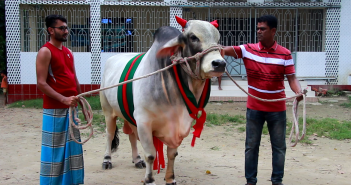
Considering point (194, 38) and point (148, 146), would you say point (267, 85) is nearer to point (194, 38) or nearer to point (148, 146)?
point (194, 38)

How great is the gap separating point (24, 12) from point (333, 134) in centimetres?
919

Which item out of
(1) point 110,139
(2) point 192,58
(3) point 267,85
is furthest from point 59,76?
(3) point 267,85

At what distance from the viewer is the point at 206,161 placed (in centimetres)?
484

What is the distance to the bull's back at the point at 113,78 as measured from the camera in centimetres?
421

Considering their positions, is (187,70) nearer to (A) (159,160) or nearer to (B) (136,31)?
(A) (159,160)

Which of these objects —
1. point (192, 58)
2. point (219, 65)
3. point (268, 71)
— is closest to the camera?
point (219, 65)

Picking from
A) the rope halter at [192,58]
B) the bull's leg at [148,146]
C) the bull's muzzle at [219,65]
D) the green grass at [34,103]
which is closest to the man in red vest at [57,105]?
the bull's leg at [148,146]

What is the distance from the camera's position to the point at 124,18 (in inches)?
425

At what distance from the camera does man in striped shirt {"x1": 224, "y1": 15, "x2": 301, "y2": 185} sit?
345 centimetres

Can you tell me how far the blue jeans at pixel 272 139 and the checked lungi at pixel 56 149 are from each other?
1.78m

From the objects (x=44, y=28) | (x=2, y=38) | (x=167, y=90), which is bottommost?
(x=167, y=90)

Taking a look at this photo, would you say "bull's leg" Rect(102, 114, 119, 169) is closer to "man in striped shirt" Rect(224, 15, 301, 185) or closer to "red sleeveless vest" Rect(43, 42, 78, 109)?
"red sleeveless vest" Rect(43, 42, 78, 109)

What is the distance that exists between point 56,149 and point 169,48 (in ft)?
4.81

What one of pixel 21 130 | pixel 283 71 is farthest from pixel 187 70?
pixel 21 130
